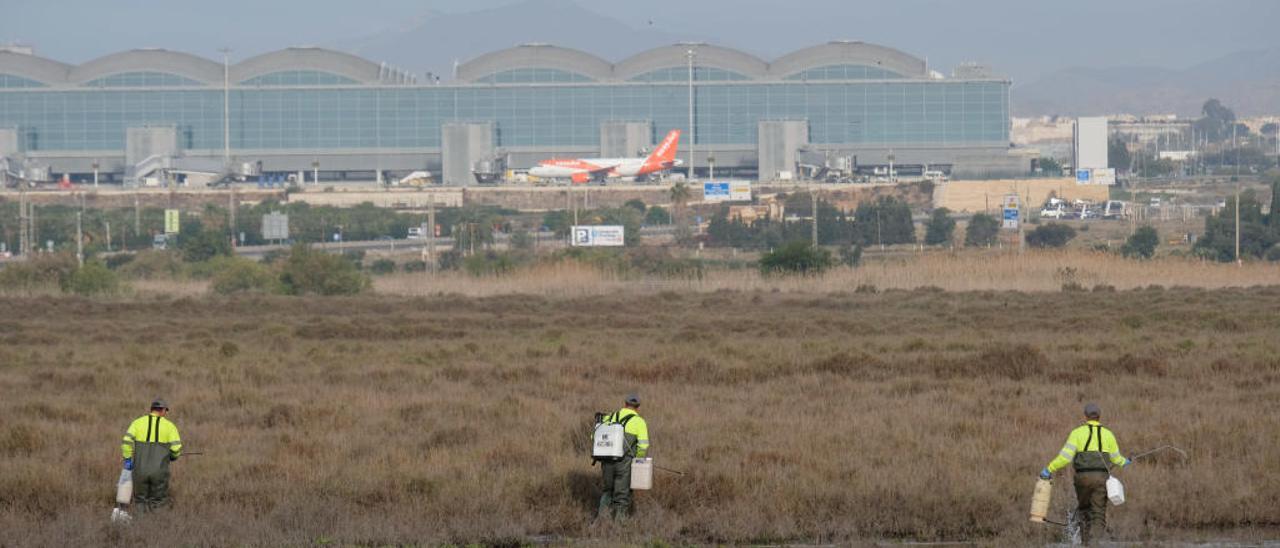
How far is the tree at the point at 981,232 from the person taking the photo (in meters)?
108

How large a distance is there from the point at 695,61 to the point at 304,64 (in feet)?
120

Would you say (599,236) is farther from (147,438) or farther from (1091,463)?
(1091,463)

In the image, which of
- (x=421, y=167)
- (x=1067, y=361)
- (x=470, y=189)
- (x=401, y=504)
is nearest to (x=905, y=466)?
(x=401, y=504)

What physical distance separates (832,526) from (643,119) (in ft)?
501

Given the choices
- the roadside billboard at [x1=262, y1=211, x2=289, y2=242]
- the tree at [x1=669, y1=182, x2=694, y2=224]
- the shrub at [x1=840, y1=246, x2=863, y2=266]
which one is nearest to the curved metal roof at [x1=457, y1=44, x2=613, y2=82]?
the tree at [x1=669, y1=182, x2=694, y2=224]

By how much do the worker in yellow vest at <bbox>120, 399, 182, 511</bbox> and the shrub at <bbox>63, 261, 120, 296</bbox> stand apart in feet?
177

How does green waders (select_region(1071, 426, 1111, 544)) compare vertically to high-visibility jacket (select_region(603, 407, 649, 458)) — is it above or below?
below

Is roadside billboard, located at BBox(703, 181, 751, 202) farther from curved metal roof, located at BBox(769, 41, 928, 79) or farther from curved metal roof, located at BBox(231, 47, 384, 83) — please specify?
curved metal roof, located at BBox(231, 47, 384, 83)

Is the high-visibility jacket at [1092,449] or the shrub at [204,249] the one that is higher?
the shrub at [204,249]

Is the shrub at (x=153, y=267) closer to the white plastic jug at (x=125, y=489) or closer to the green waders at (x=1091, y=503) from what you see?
the white plastic jug at (x=125, y=489)

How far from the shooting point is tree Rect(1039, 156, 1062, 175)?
173200 millimetres

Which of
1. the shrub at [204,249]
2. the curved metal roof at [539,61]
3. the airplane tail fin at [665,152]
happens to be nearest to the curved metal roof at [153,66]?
the curved metal roof at [539,61]

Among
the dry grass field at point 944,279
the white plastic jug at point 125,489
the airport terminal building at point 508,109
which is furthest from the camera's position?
the airport terminal building at point 508,109

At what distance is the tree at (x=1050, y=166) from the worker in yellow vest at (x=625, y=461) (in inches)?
6214
